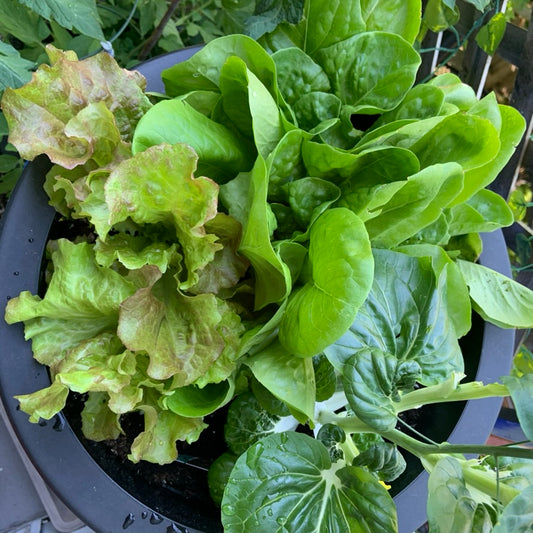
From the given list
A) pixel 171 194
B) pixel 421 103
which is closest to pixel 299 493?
pixel 171 194

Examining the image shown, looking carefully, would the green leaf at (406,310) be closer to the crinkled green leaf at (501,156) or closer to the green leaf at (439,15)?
the crinkled green leaf at (501,156)

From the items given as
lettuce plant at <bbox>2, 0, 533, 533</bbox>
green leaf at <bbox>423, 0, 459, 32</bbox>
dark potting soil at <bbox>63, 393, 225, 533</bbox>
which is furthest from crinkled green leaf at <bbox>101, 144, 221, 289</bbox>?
green leaf at <bbox>423, 0, 459, 32</bbox>

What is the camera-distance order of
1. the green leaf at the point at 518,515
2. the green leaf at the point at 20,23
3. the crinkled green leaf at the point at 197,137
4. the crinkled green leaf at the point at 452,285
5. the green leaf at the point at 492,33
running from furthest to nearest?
the green leaf at the point at 492,33, the green leaf at the point at 20,23, the crinkled green leaf at the point at 452,285, the crinkled green leaf at the point at 197,137, the green leaf at the point at 518,515

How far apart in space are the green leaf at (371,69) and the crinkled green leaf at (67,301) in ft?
0.90

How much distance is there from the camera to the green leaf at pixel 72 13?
21.6 inches

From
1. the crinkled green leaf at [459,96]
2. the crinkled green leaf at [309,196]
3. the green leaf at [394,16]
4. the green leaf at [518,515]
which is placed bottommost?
the green leaf at [518,515]

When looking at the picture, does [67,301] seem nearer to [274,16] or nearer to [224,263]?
[224,263]

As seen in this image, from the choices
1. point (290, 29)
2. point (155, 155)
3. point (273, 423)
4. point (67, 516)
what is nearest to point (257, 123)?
point (155, 155)

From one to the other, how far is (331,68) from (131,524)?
468mm

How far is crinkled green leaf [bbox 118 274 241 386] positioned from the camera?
460 mm

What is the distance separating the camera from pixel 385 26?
0.59 m

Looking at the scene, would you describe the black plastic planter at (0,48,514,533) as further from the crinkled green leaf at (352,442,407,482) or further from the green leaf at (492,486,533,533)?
the green leaf at (492,486,533,533)

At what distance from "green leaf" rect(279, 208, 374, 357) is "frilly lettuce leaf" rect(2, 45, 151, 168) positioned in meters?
0.20

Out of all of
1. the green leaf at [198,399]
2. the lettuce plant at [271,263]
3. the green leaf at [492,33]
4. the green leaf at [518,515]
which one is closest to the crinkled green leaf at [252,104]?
the lettuce plant at [271,263]
